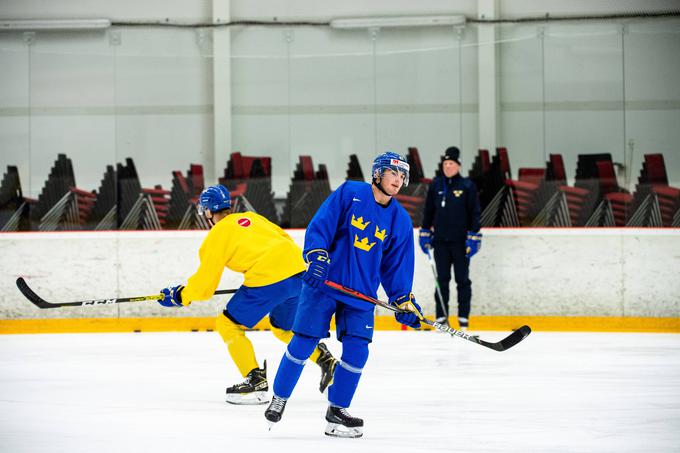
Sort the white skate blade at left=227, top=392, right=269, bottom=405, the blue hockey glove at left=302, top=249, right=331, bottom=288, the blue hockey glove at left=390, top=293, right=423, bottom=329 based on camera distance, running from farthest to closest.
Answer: the white skate blade at left=227, top=392, right=269, bottom=405 < the blue hockey glove at left=390, top=293, right=423, bottom=329 < the blue hockey glove at left=302, top=249, right=331, bottom=288

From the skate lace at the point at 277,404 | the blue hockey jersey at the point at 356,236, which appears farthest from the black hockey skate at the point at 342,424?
the blue hockey jersey at the point at 356,236

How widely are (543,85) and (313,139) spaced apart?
189 cm

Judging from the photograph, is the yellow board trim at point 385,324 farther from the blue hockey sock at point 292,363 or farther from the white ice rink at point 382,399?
the blue hockey sock at point 292,363

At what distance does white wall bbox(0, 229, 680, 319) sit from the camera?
7.24 metres

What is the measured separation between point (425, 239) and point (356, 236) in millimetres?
3521

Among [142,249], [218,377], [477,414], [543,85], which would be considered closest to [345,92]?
[543,85]

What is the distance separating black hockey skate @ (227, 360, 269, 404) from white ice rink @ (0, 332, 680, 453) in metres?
0.06

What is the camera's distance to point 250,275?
4242 mm

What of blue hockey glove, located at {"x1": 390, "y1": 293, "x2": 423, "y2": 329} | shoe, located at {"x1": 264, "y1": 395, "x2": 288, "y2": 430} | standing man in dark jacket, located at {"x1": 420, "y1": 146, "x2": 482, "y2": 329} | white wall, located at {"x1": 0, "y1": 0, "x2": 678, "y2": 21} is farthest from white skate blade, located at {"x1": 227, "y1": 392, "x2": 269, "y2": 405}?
white wall, located at {"x1": 0, "y1": 0, "x2": 678, "y2": 21}

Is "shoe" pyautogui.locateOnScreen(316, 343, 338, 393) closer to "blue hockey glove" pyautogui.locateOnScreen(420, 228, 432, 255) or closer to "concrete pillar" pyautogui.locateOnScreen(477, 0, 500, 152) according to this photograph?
"blue hockey glove" pyautogui.locateOnScreen(420, 228, 432, 255)

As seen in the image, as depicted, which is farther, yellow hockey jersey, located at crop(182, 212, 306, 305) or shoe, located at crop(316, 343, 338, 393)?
shoe, located at crop(316, 343, 338, 393)

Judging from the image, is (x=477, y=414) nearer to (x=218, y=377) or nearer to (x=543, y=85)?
(x=218, y=377)

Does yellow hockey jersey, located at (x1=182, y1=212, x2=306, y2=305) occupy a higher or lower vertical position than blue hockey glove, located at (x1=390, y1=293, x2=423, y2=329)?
higher

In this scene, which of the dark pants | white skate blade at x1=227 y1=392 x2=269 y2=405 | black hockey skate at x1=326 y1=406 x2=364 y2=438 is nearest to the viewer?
black hockey skate at x1=326 y1=406 x2=364 y2=438
